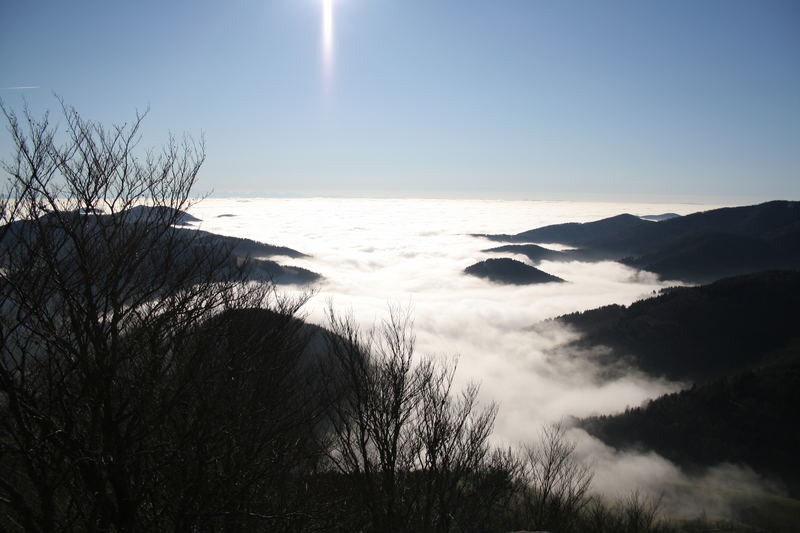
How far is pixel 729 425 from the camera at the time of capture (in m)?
140

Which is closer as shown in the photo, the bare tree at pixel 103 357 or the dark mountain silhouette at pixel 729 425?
the bare tree at pixel 103 357

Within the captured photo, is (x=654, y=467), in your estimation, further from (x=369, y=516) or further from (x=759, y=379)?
(x=369, y=516)

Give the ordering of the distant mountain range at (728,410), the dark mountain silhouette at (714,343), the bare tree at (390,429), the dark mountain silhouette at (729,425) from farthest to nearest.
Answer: the dark mountain silhouette at (714,343) < the distant mountain range at (728,410) < the dark mountain silhouette at (729,425) < the bare tree at (390,429)

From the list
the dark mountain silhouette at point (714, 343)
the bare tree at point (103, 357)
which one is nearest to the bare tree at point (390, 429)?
the bare tree at point (103, 357)

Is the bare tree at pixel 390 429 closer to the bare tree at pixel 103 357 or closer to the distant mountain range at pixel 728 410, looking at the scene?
the bare tree at pixel 103 357

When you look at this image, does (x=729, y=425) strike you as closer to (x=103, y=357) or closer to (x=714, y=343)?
(x=714, y=343)

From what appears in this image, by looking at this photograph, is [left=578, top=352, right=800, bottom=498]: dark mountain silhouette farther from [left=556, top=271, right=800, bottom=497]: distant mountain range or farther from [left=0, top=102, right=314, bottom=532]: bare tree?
[left=0, top=102, right=314, bottom=532]: bare tree

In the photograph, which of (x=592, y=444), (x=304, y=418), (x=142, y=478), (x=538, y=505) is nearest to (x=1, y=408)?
(x=142, y=478)

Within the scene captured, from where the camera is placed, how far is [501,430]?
16262 cm

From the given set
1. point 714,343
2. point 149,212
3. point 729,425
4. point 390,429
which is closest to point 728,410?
point 729,425

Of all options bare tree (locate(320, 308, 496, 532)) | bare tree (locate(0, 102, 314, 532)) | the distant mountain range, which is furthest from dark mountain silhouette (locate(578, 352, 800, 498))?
bare tree (locate(0, 102, 314, 532))

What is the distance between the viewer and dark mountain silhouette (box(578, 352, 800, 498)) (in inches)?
5148

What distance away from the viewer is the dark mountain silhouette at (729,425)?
13075cm

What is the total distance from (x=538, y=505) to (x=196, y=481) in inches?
1209
